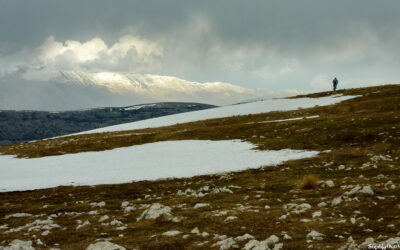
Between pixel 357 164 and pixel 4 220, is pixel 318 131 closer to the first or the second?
pixel 357 164

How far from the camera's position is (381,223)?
12.3 m

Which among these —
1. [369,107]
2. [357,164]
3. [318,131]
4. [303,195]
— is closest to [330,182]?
[303,195]

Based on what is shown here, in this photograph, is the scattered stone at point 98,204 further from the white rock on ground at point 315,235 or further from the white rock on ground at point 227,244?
the white rock on ground at point 315,235

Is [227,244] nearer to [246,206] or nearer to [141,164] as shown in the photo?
[246,206]

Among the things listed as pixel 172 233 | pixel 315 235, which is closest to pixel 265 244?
pixel 315 235

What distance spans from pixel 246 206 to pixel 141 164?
23.2 metres

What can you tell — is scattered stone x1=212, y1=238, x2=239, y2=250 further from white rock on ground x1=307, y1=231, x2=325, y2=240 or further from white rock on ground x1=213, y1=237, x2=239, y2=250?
white rock on ground x1=307, y1=231, x2=325, y2=240

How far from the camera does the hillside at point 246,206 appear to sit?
12188 millimetres

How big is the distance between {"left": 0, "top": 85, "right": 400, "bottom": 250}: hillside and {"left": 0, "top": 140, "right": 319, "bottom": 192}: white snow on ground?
1.07 meters

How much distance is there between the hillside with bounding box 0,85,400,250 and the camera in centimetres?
1219

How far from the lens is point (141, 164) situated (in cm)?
3900

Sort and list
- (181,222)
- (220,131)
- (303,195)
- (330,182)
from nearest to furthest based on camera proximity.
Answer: (181,222) → (303,195) → (330,182) → (220,131)

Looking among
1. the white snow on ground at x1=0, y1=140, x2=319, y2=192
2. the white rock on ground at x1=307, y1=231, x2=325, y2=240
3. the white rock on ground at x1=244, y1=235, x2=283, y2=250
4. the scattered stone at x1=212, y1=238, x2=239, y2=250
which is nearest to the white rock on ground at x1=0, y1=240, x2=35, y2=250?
the scattered stone at x1=212, y1=238, x2=239, y2=250

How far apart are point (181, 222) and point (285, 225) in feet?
14.0
